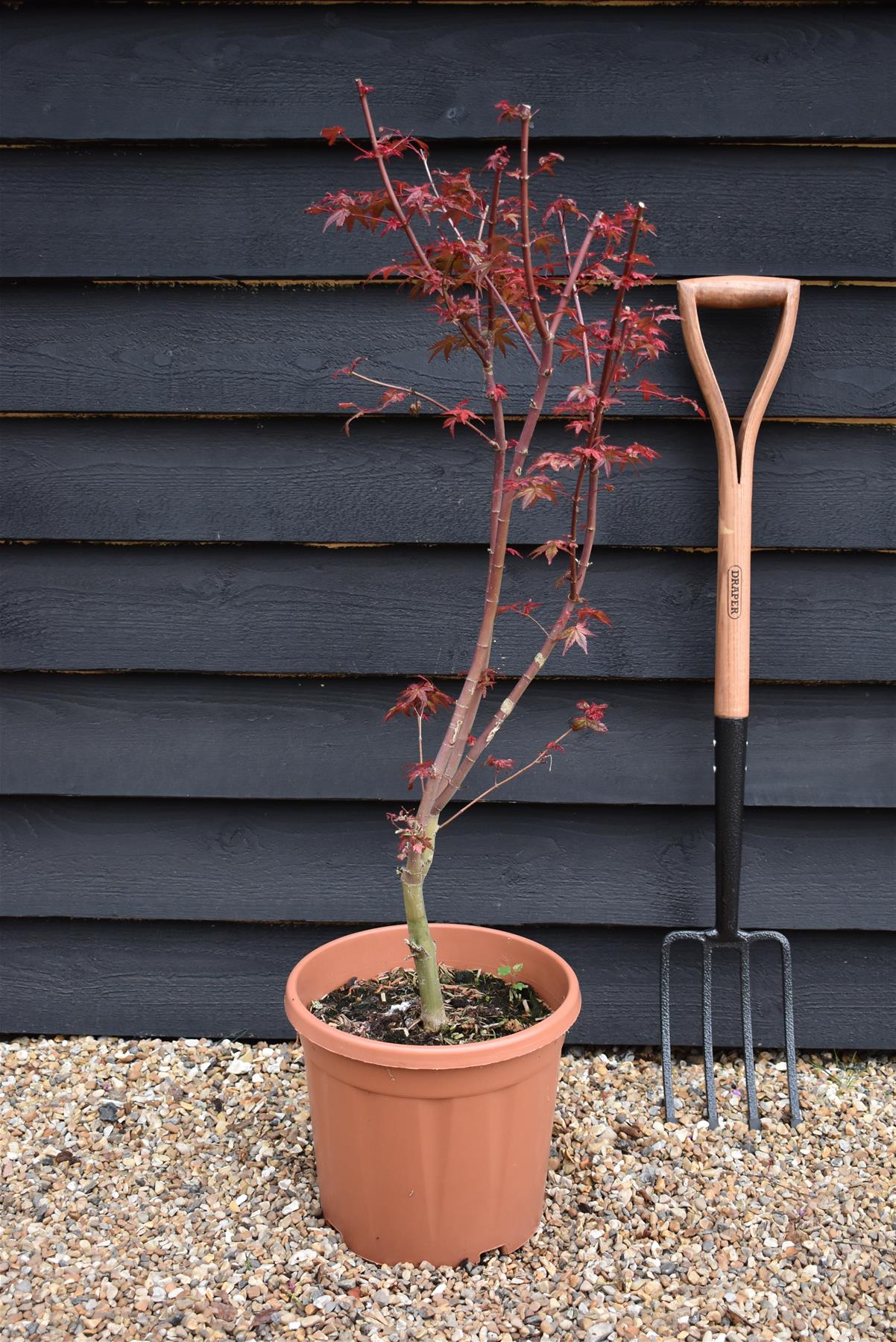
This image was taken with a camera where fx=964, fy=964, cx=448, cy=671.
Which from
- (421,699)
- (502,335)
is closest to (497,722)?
(421,699)

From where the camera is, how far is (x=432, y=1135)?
4.55 feet

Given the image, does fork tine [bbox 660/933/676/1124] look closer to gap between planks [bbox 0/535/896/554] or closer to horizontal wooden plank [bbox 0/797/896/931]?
horizontal wooden plank [bbox 0/797/896/931]

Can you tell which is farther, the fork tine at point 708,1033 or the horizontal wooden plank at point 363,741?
the horizontal wooden plank at point 363,741

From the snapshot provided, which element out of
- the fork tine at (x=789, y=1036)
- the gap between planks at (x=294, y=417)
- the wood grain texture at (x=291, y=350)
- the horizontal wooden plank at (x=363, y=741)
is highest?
the wood grain texture at (x=291, y=350)

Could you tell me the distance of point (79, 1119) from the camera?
180 cm

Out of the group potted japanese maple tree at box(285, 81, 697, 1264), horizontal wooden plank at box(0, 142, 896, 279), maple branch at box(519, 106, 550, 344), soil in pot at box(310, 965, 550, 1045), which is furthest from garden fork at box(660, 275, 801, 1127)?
maple branch at box(519, 106, 550, 344)

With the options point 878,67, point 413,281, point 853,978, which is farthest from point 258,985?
point 878,67

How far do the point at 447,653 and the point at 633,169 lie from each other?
0.95 meters

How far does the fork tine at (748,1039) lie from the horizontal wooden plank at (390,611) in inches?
21.3

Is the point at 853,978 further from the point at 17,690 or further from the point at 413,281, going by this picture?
the point at 17,690

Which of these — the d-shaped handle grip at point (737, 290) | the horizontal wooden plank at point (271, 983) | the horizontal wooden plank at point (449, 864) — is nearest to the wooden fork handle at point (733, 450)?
the d-shaped handle grip at point (737, 290)

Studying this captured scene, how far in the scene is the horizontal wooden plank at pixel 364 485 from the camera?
1.82 meters

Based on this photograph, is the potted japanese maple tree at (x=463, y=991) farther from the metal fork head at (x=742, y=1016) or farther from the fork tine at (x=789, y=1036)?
the fork tine at (x=789, y=1036)

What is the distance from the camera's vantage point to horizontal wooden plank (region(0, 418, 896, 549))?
1819mm
